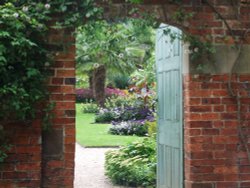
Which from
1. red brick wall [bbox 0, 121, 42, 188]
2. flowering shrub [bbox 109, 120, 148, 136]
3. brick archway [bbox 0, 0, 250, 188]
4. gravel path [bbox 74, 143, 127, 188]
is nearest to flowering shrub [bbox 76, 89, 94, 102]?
flowering shrub [bbox 109, 120, 148, 136]

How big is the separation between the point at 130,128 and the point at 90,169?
6.59m

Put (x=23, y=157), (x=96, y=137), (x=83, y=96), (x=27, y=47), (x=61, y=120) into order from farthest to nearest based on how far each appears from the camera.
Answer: (x=83, y=96), (x=96, y=137), (x=61, y=120), (x=23, y=157), (x=27, y=47)

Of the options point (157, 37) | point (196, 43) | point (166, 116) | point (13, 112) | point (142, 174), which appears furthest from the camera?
point (142, 174)

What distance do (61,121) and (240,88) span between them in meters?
2.06

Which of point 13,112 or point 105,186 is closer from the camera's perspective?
point 13,112

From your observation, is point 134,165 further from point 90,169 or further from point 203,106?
point 203,106

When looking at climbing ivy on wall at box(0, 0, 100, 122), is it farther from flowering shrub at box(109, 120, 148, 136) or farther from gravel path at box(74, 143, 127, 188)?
flowering shrub at box(109, 120, 148, 136)

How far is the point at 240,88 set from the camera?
5.40 metres

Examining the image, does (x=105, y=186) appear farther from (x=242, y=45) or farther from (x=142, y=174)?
(x=242, y=45)

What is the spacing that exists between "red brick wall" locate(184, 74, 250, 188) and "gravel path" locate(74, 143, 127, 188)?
3.68 m

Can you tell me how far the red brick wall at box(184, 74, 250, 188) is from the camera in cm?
531

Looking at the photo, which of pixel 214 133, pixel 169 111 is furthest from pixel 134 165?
pixel 214 133

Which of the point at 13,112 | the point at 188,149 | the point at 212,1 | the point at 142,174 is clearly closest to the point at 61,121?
the point at 13,112

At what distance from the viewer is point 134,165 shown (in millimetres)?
8742
